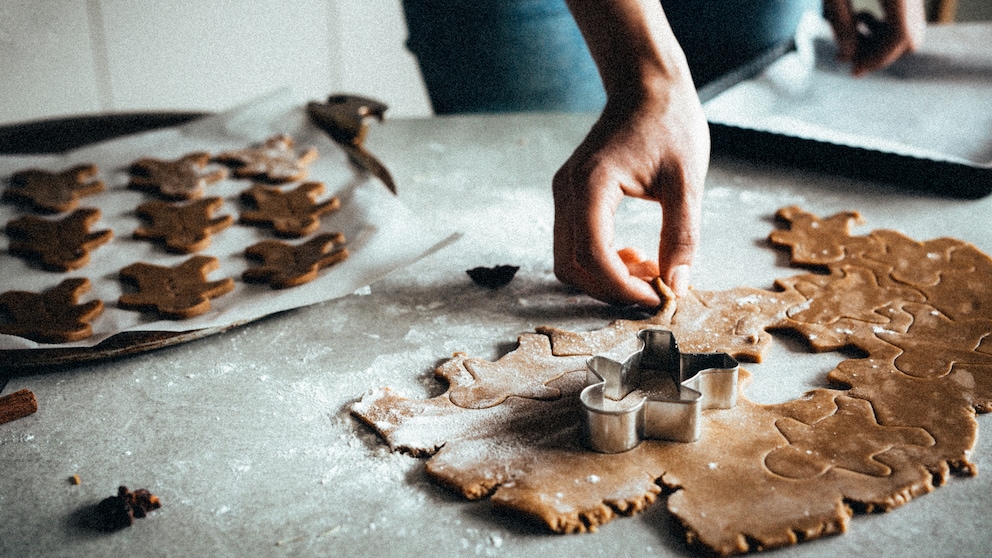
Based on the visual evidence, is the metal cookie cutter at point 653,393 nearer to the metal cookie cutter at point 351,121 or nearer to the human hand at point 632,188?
the human hand at point 632,188

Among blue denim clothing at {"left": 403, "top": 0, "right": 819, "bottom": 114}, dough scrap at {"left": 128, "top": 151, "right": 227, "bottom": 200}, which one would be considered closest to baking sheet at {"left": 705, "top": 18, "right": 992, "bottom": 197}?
blue denim clothing at {"left": 403, "top": 0, "right": 819, "bottom": 114}

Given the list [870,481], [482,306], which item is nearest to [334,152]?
[482,306]

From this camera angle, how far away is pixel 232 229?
1635mm

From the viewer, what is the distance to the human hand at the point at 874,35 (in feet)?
7.04

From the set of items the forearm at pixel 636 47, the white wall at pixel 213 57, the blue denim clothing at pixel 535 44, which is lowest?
the white wall at pixel 213 57

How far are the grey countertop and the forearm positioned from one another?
34 cm

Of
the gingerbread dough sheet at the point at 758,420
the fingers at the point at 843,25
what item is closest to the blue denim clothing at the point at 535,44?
the fingers at the point at 843,25

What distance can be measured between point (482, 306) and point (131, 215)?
34.9 inches

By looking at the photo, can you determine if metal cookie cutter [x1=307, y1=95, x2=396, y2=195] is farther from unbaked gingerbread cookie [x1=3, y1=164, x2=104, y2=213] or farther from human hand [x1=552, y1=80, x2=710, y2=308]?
human hand [x1=552, y1=80, x2=710, y2=308]

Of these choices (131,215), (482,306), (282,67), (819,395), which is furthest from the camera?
(282,67)

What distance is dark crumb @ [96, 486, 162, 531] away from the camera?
0.83m

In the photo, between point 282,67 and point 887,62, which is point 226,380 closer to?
point 887,62

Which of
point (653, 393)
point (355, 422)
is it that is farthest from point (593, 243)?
point (355, 422)

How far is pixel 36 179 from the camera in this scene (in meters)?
1.81
